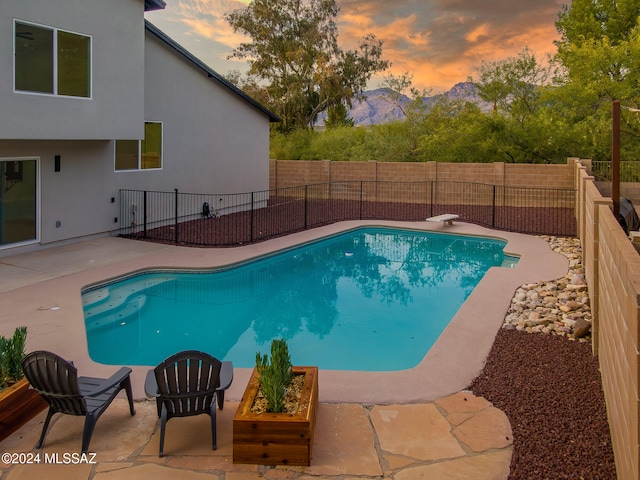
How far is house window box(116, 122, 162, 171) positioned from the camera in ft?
47.4

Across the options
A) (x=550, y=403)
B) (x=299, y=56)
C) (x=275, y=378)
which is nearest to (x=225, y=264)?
(x=275, y=378)

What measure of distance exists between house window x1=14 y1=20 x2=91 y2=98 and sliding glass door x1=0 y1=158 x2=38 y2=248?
166cm

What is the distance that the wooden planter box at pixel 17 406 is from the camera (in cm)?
493

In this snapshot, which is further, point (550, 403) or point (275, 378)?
point (550, 403)

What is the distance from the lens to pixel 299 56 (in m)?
34.0

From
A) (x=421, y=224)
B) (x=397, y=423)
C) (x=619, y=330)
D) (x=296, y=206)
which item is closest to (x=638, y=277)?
(x=619, y=330)

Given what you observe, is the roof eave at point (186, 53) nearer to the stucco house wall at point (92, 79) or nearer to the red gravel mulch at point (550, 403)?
the stucco house wall at point (92, 79)

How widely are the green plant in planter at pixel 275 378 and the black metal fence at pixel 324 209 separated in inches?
339

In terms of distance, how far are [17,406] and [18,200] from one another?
7.89 m

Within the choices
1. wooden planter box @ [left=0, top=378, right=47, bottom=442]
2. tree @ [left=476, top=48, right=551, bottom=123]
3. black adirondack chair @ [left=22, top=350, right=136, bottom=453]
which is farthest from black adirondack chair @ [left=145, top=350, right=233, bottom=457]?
tree @ [left=476, top=48, right=551, bottom=123]

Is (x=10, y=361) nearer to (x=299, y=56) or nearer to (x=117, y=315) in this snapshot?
(x=117, y=315)

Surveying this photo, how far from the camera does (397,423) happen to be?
5.21m

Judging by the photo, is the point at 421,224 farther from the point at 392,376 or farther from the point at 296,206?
the point at 392,376

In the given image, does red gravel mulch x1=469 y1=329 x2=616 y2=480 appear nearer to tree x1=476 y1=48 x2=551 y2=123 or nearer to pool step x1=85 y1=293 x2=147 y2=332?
pool step x1=85 y1=293 x2=147 y2=332
